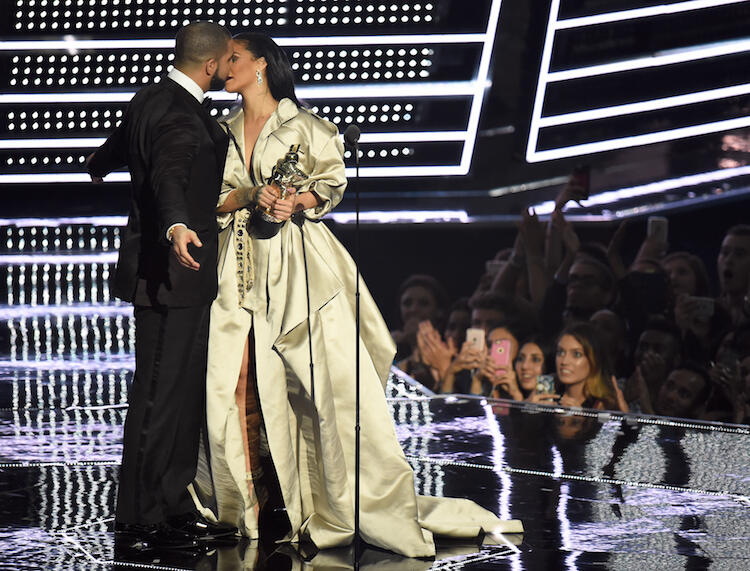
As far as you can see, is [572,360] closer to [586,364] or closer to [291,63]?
[586,364]

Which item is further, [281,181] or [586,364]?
[586,364]

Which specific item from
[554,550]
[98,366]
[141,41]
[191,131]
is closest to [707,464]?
[554,550]

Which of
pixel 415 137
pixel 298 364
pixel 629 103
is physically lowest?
pixel 298 364

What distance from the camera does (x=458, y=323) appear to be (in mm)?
4559

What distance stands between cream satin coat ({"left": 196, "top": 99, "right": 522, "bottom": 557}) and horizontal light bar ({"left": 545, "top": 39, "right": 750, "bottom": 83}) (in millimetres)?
2674

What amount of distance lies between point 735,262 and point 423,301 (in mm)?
1250

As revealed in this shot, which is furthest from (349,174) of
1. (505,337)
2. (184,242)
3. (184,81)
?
(184,242)

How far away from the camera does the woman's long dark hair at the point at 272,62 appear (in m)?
2.26

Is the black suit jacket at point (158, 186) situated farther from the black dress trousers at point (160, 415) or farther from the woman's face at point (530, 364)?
the woman's face at point (530, 364)

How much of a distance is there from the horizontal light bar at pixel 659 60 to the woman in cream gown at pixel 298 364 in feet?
8.74

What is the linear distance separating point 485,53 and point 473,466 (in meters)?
2.37

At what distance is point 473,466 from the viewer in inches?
109

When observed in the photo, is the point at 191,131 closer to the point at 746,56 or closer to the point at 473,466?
the point at 473,466

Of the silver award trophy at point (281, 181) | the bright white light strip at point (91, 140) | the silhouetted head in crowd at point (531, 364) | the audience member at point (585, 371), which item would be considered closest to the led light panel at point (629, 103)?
the bright white light strip at point (91, 140)
